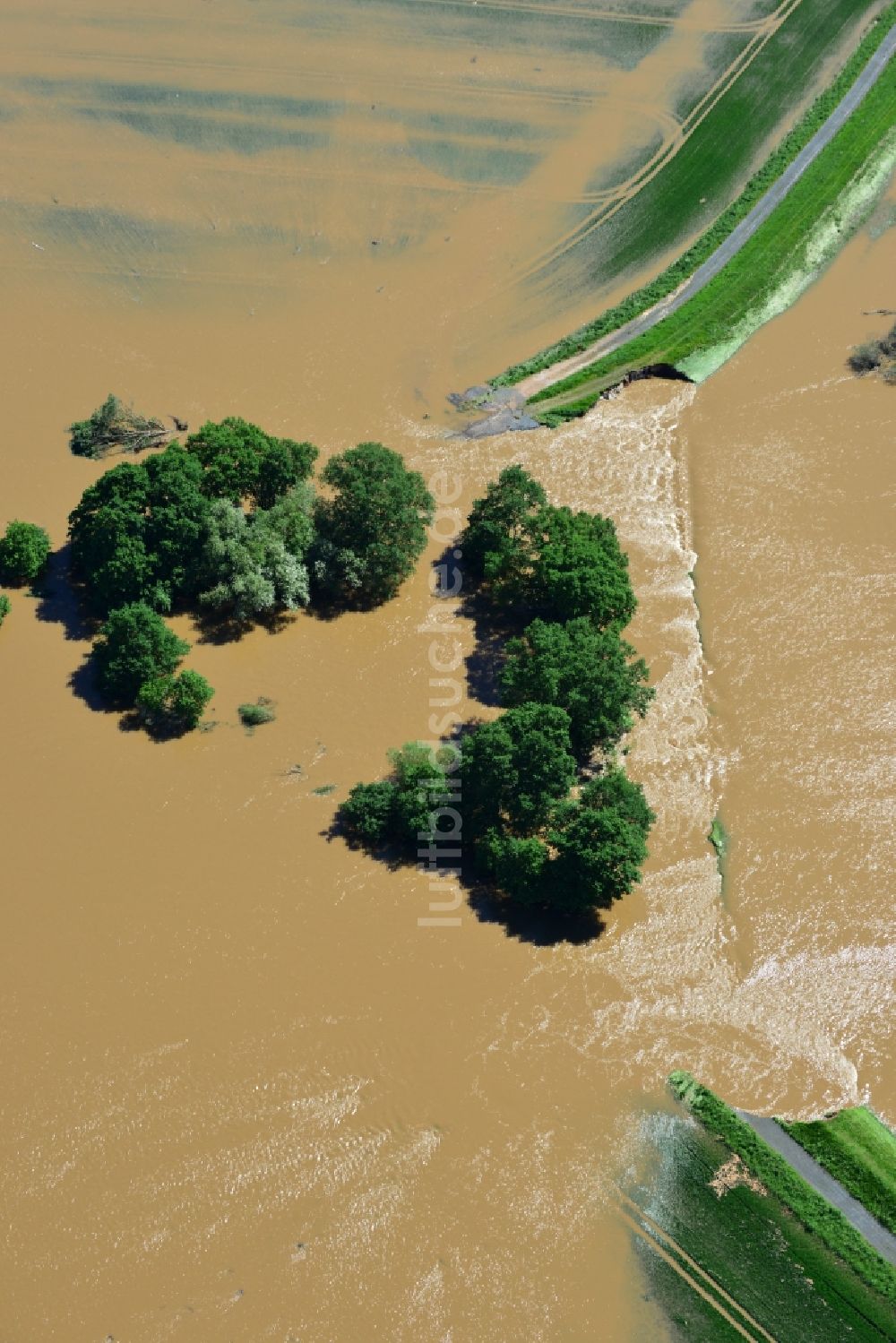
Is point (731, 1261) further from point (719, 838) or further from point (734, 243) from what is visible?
point (734, 243)

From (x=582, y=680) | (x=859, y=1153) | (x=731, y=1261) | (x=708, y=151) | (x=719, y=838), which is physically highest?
(x=708, y=151)

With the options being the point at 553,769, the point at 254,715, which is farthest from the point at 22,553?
the point at 553,769

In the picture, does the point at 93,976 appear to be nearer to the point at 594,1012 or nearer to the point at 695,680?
the point at 594,1012

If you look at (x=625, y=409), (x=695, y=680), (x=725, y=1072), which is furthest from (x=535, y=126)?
(x=725, y=1072)

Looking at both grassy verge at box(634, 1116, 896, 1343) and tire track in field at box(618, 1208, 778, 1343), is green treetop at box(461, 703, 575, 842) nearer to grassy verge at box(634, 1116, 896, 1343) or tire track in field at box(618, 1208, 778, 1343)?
grassy verge at box(634, 1116, 896, 1343)

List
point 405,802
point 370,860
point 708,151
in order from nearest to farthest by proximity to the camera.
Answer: point 405,802, point 370,860, point 708,151

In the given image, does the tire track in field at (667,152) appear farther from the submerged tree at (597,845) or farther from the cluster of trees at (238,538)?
the submerged tree at (597,845)
